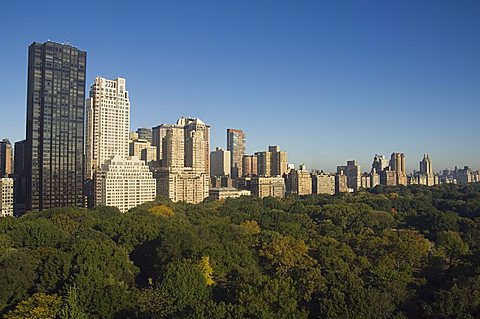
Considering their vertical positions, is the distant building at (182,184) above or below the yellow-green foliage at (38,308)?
above

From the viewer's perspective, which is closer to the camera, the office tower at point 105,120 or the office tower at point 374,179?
the office tower at point 105,120

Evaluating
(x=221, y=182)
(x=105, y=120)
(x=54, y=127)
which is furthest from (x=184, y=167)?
(x=54, y=127)

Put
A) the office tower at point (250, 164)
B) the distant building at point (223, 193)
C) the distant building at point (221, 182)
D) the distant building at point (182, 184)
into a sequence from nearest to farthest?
the distant building at point (182, 184)
the distant building at point (223, 193)
the distant building at point (221, 182)
the office tower at point (250, 164)

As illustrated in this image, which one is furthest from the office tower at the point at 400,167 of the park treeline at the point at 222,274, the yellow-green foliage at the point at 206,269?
the yellow-green foliage at the point at 206,269

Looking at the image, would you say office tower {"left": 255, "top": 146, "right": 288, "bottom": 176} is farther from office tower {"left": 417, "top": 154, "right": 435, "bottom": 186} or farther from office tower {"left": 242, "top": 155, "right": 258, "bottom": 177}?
office tower {"left": 417, "top": 154, "right": 435, "bottom": 186}

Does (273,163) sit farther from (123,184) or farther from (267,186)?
(123,184)

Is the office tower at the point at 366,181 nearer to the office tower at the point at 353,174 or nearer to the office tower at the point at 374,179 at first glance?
the office tower at the point at 374,179

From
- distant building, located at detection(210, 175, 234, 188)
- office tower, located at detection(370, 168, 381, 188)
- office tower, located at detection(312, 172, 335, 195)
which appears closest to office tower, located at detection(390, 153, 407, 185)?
office tower, located at detection(370, 168, 381, 188)

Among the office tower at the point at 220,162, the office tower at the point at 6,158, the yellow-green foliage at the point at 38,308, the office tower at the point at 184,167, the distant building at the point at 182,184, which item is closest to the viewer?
the yellow-green foliage at the point at 38,308
